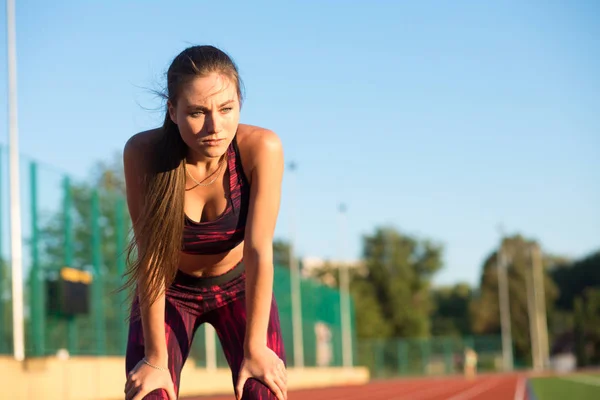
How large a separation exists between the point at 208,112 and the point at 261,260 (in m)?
0.58

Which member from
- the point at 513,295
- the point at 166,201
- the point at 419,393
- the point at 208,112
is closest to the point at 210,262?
the point at 166,201

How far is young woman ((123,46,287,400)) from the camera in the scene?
3424 millimetres

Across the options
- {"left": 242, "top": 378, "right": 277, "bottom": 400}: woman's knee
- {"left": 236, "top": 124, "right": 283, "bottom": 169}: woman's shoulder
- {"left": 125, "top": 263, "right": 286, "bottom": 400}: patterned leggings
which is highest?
{"left": 236, "top": 124, "right": 283, "bottom": 169}: woman's shoulder

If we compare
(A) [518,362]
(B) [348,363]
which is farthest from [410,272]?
(B) [348,363]

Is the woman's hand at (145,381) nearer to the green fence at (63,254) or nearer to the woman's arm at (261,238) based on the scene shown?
the woman's arm at (261,238)

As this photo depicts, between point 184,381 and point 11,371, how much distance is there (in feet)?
29.8

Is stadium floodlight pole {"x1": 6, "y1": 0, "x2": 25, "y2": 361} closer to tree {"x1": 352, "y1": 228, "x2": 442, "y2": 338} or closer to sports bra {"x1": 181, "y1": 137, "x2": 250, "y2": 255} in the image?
sports bra {"x1": 181, "y1": 137, "x2": 250, "y2": 255}

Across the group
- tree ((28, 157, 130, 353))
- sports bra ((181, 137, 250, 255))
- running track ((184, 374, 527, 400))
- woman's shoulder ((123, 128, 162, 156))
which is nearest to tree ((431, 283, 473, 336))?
running track ((184, 374, 527, 400))

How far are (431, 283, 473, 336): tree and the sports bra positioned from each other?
309ft

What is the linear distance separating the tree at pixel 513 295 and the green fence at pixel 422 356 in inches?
512

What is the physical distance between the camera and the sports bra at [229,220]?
375cm

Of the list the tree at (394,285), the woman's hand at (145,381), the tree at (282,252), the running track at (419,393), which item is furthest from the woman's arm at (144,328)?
the tree at (282,252)

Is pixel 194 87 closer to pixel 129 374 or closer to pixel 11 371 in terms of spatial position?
pixel 129 374

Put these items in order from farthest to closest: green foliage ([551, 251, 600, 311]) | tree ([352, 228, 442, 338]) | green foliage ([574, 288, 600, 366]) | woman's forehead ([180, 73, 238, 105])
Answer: green foliage ([551, 251, 600, 311]) → tree ([352, 228, 442, 338]) → green foliage ([574, 288, 600, 366]) → woman's forehead ([180, 73, 238, 105])
